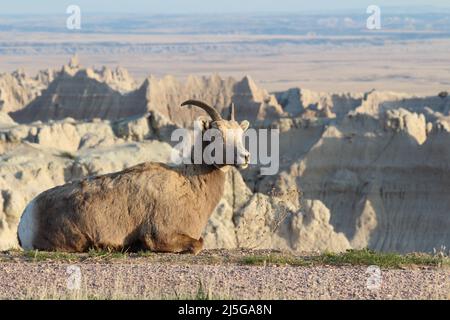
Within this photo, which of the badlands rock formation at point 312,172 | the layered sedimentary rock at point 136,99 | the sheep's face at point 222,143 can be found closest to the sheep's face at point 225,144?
the sheep's face at point 222,143

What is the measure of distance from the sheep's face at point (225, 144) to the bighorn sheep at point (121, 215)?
1cm

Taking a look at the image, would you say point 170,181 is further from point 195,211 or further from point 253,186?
point 253,186

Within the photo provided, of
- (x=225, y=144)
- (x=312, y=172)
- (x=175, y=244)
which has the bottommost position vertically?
(x=312, y=172)

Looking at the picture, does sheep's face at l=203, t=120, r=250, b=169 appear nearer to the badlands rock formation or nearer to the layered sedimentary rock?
the badlands rock formation

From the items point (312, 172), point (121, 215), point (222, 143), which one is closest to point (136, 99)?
point (312, 172)

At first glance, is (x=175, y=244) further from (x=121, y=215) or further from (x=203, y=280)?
(x=203, y=280)

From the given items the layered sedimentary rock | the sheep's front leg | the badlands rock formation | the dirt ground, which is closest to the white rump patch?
the dirt ground

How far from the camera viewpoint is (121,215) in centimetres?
1680

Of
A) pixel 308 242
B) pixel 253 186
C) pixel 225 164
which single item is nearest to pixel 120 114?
pixel 253 186

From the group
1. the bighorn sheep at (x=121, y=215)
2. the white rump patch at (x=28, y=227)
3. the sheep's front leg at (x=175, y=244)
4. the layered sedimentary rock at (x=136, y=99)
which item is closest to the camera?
the sheep's front leg at (x=175, y=244)

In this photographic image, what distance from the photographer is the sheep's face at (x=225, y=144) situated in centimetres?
1680

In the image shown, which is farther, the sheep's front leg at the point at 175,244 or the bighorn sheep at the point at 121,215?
the bighorn sheep at the point at 121,215

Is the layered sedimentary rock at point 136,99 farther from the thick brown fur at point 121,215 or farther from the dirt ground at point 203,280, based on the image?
the dirt ground at point 203,280

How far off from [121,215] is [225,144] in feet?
6.14
